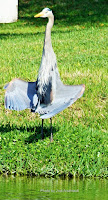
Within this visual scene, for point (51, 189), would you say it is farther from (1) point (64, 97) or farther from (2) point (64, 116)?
(2) point (64, 116)

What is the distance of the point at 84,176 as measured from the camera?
22.7 feet

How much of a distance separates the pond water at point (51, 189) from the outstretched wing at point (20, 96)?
1058mm

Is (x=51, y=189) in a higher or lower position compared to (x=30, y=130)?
lower

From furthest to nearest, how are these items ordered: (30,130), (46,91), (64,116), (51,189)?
(64,116) → (30,130) → (46,91) → (51,189)

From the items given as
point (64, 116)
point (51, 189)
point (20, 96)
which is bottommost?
point (51, 189)

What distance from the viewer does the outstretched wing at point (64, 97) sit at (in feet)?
21.7

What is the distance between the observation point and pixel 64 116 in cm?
956

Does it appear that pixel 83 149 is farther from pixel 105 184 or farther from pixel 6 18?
pixel 6 18

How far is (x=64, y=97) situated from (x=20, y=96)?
0.71m

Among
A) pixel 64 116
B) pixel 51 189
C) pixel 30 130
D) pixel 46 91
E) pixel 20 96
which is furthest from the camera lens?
pixel 64 116

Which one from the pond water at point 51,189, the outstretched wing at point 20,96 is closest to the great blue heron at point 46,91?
the outstretched wing at point 20,96

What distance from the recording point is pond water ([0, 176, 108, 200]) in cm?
557

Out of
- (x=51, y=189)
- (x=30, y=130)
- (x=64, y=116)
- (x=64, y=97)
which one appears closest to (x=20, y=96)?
(x=64, y=97)

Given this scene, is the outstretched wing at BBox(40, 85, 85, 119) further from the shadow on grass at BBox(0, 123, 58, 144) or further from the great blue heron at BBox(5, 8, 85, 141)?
the shadow on grass at BBox(0, 123, 58, 144)
